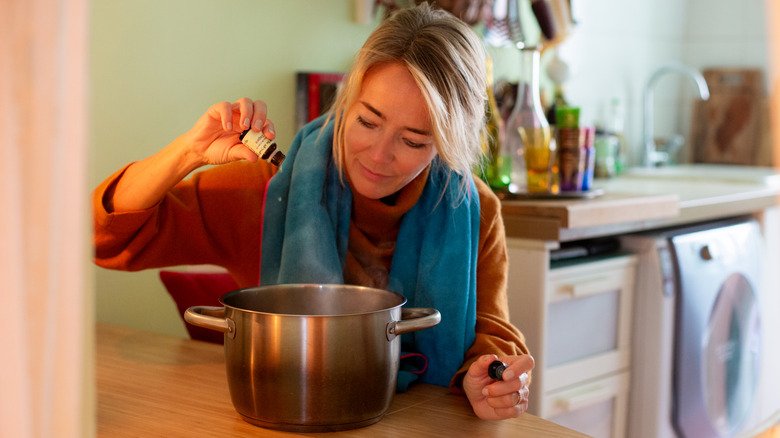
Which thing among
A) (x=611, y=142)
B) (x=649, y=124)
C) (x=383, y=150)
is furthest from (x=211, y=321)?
(x=649, y=124)

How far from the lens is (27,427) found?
0.47 meters

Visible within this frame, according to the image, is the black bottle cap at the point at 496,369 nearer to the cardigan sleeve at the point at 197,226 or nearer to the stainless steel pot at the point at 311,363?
the stainless steel pot at the point at 311,363

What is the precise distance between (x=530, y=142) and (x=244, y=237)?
102cm

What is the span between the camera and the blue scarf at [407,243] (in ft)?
4.39

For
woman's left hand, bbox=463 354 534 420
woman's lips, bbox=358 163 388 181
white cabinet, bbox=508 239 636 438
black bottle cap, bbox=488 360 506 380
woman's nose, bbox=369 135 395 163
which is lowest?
white cabinet, bbox=508 239 636 438

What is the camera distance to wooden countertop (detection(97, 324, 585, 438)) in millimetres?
1020

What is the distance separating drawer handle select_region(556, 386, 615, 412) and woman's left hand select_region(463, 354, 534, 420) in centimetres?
105

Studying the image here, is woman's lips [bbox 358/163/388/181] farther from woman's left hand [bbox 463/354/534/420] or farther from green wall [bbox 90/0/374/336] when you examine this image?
green wall [bbox 90/0/374/336]

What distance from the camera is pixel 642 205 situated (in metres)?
2.27

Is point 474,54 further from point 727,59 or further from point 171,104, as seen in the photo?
point 727,59

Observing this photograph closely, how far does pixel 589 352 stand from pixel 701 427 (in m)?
0.54

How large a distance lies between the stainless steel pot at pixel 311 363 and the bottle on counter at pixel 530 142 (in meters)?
1.30

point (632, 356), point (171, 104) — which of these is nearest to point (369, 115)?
point (171, 104)

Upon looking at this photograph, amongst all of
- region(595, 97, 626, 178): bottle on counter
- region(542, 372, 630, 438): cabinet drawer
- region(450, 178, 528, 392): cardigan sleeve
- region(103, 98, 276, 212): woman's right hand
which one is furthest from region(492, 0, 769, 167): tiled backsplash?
region(103, 98, 276, 212): woman's right hand
